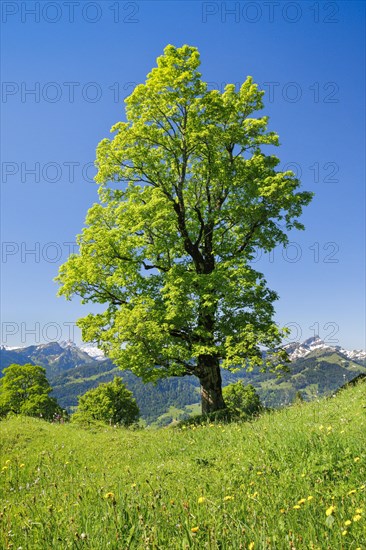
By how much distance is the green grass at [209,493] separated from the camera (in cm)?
416

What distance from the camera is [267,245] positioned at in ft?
69.2

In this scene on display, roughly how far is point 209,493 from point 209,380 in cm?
1459

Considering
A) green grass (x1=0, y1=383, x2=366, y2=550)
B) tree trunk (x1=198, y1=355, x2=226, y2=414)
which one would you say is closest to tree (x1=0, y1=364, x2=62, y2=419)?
tree trunk (x1=198, y1=355, x2=226, y2=414)

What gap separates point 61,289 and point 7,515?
15.7 meters

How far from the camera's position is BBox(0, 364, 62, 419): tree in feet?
191

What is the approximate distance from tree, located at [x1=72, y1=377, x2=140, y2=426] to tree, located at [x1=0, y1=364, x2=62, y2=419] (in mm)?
9642

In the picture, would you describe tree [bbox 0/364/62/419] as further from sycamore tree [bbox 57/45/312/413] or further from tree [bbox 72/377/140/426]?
sycamore tree [bbox 57/45/312/413]

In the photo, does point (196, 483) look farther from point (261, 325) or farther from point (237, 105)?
point (237, 105)

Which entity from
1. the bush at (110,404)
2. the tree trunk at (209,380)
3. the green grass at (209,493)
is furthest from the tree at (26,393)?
the green grass at (209,493)

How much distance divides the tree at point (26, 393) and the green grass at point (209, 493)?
5149cm

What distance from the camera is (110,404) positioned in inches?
2741

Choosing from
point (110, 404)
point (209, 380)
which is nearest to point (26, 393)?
point (110, 404)

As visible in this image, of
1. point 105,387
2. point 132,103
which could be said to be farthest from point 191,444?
point 105,387

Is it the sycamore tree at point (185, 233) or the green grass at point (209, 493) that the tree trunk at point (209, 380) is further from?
the green grass at point (209, 493)
